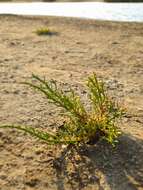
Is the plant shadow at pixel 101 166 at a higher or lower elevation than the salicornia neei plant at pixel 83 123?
lower

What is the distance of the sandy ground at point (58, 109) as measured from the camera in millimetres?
4242

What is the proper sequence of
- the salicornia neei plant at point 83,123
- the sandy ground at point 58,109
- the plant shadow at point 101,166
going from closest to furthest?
the plant shadow at point 101,166 < the sandy ground at point 58,109 < the salicornia neei plant at point 83,123

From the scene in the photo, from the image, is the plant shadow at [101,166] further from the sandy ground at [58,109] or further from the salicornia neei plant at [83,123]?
the salicornia neei plant at [83,123]

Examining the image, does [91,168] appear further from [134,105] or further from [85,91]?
[85,91]

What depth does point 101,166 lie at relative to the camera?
172 inches

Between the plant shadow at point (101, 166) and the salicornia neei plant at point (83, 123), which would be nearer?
the plant shadow at point (101, 166)

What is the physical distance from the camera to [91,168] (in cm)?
435

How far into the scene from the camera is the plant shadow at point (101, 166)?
163 inches

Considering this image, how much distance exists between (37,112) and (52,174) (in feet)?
5.34

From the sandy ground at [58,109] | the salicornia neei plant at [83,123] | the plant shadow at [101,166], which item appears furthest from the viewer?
the salicornia neei plant at [83,123]

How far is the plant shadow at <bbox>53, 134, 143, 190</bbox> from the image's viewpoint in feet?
13.6

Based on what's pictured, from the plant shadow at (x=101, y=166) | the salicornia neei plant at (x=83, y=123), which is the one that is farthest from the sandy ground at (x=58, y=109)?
the salicornia neei plant at (x=83, y=123)

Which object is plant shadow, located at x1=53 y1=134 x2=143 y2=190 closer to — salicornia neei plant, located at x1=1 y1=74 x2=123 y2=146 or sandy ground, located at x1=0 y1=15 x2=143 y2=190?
sandy ground, located at x1=0 y1=15 x2=143 y2=190

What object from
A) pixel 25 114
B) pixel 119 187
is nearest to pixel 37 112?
pixel 25 114
